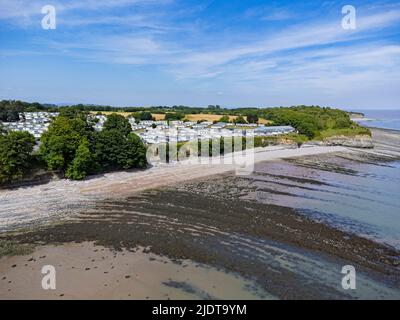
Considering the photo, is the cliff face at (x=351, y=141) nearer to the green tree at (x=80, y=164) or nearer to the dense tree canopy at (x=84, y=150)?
the dense tree canopy at (x=84, y=150)

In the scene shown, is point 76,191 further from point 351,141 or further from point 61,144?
point 351,141

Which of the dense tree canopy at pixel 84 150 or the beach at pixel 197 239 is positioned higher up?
the dense tree canopy at pixel 84 150

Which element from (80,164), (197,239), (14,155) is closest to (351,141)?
(80,164)

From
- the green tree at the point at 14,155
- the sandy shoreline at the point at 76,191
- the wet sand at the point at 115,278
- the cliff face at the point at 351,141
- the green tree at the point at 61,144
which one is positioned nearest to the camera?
the wet sand at the point at 115,278

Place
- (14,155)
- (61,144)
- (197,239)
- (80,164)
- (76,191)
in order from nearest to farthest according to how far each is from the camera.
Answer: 1. (197,239)
2. (14,155)
3. (76,191)
4. (61,144)
5. (80,164)

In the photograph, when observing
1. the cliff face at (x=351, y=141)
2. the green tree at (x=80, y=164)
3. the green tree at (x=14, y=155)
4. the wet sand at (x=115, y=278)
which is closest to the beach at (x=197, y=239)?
the wet sand at (x=115, y=278)
